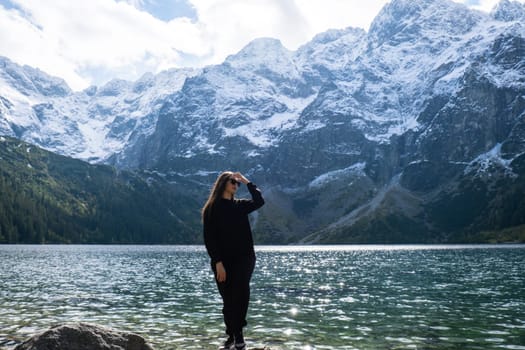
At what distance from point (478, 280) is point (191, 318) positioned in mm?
38572

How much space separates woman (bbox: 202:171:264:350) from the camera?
15938 mm

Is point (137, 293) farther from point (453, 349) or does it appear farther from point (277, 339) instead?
point (453, 349)

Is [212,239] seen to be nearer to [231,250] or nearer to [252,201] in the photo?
[231,250]

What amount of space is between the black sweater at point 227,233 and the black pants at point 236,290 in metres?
0.25

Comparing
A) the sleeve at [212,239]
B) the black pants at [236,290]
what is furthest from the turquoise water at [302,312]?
the sleeve at [212,239]

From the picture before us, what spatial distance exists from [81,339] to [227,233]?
5159mm

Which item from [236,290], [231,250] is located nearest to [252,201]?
[231,250]

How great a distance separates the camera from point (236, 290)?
15.9m

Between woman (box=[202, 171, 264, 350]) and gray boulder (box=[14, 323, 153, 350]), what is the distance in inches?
124

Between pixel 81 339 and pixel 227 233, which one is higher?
pixel 227 233

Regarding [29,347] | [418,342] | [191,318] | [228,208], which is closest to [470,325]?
[418,342]

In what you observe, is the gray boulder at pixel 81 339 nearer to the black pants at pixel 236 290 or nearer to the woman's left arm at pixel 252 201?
the black pants at pixel 236 290

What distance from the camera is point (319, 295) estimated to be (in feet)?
143

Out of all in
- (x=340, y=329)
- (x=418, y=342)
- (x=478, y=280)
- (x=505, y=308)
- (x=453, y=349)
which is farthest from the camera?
(x=478, y=280)
